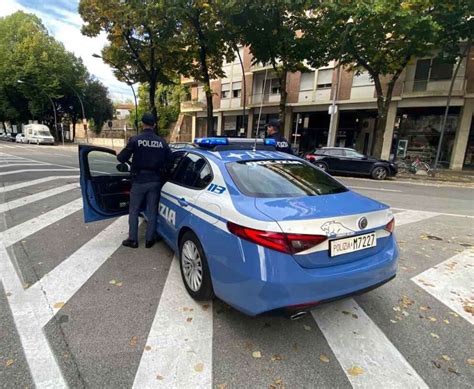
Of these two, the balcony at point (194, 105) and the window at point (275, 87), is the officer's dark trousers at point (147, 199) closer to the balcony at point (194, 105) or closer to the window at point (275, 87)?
the window at point (275, 87)

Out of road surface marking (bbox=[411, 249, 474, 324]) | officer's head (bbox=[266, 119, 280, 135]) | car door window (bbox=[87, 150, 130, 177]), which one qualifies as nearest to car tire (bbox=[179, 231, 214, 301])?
car door window (bbox=[87, 150, 130, 177])

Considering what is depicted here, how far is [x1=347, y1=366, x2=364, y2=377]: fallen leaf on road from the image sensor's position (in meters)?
2.18

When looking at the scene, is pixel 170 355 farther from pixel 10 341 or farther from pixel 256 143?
pixel 256 143

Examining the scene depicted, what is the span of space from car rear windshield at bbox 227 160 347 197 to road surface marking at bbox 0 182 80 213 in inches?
224

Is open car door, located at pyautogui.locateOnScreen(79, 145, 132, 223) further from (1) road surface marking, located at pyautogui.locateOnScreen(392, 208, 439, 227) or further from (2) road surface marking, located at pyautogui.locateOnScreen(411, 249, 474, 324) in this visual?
(1) road surface marking, located at pyautogui.locateOnScreen(392, 208, 439, 227)

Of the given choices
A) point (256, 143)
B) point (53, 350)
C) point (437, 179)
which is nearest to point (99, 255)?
point (53, 350)

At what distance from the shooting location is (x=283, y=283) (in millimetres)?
2146

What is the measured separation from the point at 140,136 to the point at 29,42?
45.2 metres

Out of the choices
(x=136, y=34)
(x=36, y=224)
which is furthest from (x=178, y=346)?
(x=136, y=34)

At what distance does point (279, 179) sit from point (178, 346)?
5.80ft

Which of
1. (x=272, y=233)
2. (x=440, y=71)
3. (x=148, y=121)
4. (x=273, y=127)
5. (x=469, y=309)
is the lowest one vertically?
(x=469, y=309)

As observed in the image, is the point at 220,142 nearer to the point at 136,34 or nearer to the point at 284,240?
the point at 284,240

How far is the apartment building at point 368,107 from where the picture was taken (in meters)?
18.9

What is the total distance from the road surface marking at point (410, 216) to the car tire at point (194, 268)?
4.78 meters
